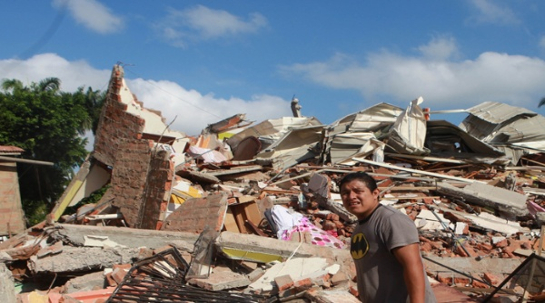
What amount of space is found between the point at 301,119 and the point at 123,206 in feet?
30.7

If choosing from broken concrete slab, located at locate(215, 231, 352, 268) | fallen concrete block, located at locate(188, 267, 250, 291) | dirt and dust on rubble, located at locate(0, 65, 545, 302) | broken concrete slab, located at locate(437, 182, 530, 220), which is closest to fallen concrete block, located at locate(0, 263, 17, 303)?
dirt and dust on rubble, located at locate(0, 65, 545, 302)

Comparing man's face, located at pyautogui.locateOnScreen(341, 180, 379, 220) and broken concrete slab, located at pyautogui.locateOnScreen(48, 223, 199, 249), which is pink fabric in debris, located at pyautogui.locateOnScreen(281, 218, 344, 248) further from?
man's face, located at pyautogui.locateOnScreen(341, 180, 379, 220)

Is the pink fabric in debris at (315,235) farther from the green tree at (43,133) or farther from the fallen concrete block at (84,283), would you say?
the green tree at (43,133)

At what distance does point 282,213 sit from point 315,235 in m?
0.64

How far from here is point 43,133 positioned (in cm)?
1792

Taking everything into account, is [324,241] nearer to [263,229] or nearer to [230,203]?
[263,229]

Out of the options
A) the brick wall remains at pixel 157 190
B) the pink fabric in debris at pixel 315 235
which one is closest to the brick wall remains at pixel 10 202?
the brick wall remains at pixel 157 190

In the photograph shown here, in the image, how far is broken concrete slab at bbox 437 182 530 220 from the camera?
29.0 ft

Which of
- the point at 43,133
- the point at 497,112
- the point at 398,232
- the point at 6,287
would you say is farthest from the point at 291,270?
the point at 43,133

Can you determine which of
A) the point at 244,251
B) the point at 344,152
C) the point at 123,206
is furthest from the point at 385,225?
the point at 344,152

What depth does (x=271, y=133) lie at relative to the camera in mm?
16688

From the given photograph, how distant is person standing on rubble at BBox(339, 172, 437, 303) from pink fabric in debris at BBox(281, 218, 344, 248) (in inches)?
176

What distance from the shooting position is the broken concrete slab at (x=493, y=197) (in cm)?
885

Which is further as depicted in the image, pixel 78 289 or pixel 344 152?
pixel 344 152
